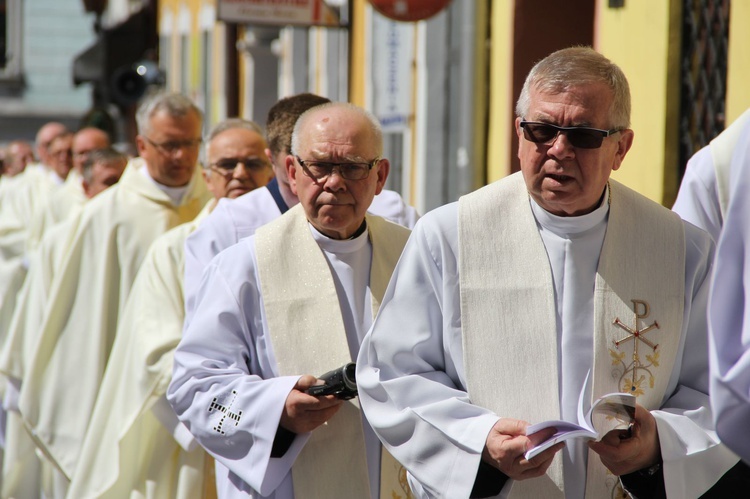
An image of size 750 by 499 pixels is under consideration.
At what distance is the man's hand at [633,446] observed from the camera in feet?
9.78

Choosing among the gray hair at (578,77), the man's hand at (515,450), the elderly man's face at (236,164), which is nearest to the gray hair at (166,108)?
the elderly man's face at (236,164)

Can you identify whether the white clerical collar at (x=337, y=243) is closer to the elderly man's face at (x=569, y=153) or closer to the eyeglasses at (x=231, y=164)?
the elderly man's face at (x=569, y=153)

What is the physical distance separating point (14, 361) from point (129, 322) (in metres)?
1.53

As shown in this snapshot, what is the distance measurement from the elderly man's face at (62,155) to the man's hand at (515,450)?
30.1 feet

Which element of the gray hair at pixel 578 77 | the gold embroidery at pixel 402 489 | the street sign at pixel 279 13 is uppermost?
the street sign at pixel 279 13

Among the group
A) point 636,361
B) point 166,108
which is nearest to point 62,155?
point 166,108

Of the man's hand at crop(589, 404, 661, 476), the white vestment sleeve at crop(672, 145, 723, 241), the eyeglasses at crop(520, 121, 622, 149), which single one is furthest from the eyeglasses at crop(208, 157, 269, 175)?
the man's hand at crop(589, 404, 661, 476)

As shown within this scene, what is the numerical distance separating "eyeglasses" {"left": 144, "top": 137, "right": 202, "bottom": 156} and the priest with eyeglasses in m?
2.30

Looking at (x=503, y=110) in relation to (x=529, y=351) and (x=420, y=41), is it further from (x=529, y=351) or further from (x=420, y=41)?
(x=529, y=351)

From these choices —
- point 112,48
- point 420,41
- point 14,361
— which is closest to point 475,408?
point 14,361

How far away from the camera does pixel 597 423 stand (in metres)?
2.94

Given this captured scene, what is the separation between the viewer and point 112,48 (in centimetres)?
1953

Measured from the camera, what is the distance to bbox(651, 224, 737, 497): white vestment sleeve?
3.07 metres

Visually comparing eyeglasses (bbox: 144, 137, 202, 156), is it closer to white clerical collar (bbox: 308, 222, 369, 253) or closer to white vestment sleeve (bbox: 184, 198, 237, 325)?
white vestment sleeve (bbox: 184, 198, 237, 325)
